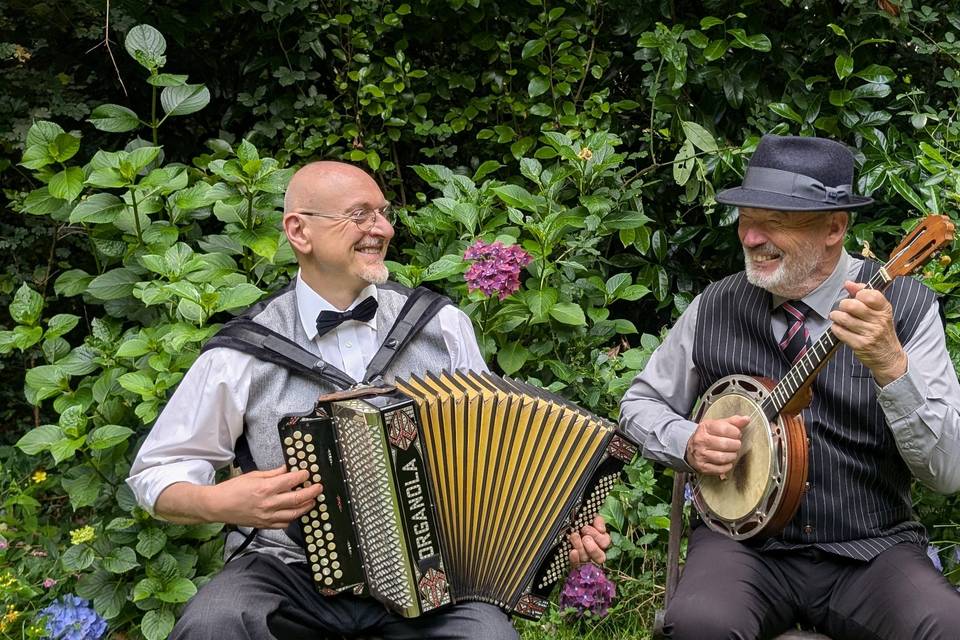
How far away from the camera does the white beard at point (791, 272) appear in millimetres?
2645

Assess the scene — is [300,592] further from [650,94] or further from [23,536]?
[650,94]

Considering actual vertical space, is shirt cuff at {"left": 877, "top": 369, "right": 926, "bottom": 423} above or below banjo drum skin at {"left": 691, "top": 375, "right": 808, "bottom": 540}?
above

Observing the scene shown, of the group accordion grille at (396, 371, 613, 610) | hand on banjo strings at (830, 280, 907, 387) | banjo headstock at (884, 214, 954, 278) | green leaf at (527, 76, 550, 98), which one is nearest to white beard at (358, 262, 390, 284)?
accordion grille at (396, 371, 613, 610)

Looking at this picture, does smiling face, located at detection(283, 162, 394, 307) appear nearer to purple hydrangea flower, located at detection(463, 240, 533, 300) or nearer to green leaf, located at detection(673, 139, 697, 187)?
purple hydrangea flower, located at detection(463, 240, 533, 300)

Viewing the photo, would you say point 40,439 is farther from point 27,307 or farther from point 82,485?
point 27,307

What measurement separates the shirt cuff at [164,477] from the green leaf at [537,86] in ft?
7.85

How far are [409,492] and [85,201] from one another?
5.35 ft

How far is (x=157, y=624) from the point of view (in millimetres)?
3168

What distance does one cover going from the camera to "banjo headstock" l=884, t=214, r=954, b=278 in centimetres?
228

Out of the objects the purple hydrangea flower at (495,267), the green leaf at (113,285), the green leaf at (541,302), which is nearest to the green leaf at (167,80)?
the green leaf at (113,285)

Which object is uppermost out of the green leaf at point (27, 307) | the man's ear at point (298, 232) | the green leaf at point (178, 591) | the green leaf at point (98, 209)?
the man's ear at point (298, 232)

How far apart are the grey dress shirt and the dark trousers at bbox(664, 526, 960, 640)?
0.23 m

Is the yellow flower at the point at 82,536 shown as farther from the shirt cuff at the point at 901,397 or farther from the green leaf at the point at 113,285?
the shirt cuff at the point at 901,397

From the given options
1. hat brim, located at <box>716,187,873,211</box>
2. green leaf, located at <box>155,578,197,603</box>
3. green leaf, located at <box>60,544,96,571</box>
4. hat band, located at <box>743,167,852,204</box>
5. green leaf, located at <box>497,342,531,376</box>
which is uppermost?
hat band, located at <box>743,167,852,204</box>
